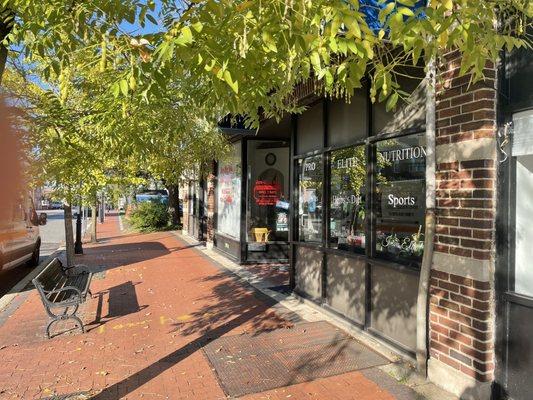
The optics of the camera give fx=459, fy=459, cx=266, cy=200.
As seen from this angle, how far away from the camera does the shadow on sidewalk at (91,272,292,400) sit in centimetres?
442

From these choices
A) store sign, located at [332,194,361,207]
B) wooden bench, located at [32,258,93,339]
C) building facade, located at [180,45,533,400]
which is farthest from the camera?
store sign, located at [332,194,361,207]

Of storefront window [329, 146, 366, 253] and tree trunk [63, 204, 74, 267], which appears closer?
storefront window [329, 146, 366, 253]

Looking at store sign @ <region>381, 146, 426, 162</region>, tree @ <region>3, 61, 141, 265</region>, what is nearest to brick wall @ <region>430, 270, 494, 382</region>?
store sign @ <region>381, 146, 426, 162</region>

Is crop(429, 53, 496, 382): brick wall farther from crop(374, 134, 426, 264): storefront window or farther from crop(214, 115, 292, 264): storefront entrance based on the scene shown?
crop(214, 115, 292, 264): storefront entrance

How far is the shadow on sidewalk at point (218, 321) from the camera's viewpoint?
14.5 ft

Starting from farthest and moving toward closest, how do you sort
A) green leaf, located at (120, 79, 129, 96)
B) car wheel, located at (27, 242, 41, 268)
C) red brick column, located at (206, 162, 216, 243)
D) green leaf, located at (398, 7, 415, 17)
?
red brick column, located at (206, 162, 216, 243) < car wheel, located at (27, 242, 41, 268) < green leaf, located at (120, 79, 129, 96) < green leaf, located at (398, 7, 415, 17)

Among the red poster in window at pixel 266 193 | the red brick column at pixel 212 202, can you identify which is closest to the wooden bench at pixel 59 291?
the red poster in window at pixel 266 193

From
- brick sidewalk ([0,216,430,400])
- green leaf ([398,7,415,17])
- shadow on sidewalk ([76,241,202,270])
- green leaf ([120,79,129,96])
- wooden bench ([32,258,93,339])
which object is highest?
green leaf ([398,7,415,17])

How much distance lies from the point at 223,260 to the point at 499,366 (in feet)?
28.3

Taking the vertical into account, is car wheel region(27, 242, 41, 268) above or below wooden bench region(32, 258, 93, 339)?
below

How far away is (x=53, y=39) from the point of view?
2.89 m

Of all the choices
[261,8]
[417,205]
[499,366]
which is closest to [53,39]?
[261,8]

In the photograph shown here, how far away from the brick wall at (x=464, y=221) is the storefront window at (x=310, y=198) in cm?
291

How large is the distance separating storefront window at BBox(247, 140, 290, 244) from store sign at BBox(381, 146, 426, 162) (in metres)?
6.35
